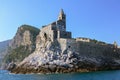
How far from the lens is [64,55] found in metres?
75.1

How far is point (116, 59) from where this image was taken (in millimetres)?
87562

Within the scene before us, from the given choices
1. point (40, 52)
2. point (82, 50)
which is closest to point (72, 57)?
point (82, 50)

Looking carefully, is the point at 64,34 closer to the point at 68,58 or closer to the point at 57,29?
the point at 57,29

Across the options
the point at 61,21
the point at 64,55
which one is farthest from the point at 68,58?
the point at 61,21

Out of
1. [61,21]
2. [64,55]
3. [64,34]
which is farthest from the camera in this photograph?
[61,21]

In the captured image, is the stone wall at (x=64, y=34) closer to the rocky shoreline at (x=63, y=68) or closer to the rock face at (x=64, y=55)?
the rock face at (x=64, y=55)

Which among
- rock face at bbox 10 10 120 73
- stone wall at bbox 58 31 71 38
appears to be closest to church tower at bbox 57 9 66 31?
rock face at bbox 10 10 120 73

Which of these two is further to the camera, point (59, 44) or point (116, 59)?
point (116, 59)

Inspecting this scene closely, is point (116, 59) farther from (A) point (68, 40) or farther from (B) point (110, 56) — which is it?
(A) point (68, 40)

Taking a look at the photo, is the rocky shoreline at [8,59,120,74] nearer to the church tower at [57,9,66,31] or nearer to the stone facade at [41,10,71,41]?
the stone facade at [41,10,71,41]

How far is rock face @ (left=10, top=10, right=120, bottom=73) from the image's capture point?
7269 centimetres

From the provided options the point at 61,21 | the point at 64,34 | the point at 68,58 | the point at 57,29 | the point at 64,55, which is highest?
the point at 61,21

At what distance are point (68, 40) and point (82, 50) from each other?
5.23m

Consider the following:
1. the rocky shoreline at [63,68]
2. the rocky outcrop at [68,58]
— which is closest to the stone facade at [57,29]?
the rocky outcrop at [68,58]
